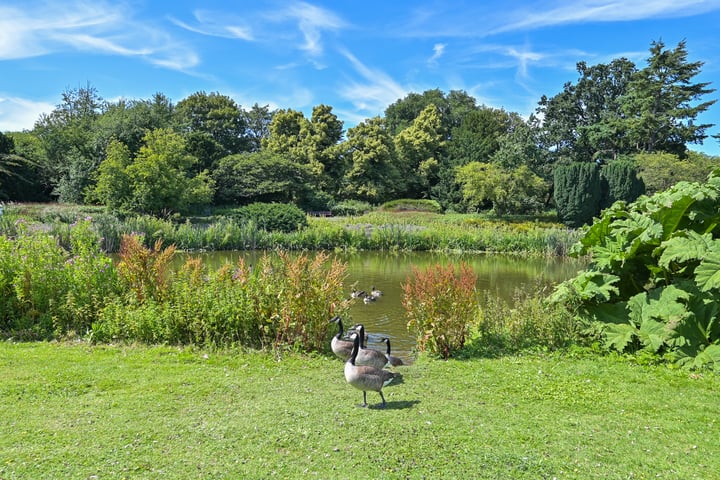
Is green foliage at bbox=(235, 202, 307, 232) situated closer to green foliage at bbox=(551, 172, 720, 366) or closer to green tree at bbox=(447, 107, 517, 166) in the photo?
green foliage at bbox=(551, 172, 720, 366)

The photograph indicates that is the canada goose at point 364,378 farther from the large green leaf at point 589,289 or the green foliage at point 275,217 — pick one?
the green foliage at point 275,217

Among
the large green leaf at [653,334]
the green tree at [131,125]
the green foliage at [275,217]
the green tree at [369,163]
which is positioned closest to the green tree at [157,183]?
the green foliage at [275,217]

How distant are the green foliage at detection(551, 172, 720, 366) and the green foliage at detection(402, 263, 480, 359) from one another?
148cm

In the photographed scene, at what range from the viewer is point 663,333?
634 cm

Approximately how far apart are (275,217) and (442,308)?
20786 millimetres

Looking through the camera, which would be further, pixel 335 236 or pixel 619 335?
pixel 335 236

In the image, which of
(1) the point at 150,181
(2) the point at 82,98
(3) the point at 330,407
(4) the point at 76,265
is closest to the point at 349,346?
(3) the point at 330,407

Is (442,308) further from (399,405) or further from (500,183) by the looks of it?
(500,183)

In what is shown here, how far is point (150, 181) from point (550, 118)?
31.5 metres

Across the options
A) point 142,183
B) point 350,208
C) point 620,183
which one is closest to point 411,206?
point 350,208

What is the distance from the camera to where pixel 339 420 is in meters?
4.35

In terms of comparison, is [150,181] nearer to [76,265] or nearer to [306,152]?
[306,152]

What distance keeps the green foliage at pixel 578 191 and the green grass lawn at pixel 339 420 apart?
28.9 metres

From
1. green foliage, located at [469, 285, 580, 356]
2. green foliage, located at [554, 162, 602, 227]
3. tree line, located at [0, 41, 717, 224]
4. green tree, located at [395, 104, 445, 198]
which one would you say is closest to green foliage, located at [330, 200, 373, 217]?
tree line, located at [0, 41, 717, 224]
